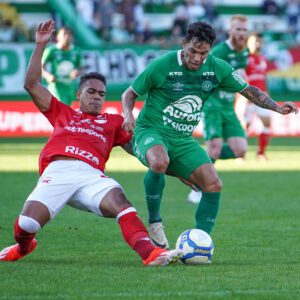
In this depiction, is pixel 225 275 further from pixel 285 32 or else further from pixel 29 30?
pixel 285 32

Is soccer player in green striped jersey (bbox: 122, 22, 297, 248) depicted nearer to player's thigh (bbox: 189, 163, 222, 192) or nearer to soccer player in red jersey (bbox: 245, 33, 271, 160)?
player's thigh (bbox: 189, 163, 222, 192)

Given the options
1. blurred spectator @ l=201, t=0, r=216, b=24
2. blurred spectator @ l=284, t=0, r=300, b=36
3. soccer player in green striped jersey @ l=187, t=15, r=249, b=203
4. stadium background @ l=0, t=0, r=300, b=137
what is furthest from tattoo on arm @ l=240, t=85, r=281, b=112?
blurred spectator @ l=284, t=0, r=300, b=36

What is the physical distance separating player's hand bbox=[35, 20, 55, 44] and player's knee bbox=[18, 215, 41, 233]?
56.2 inches

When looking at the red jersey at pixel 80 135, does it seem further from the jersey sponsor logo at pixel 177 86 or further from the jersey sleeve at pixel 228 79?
the jersey sleeve at pixel 228 79

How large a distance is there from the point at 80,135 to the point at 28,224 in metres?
0.97

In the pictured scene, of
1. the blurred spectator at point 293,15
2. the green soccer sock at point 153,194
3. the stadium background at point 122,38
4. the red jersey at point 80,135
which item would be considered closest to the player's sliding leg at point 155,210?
the green soccer sock at point 153,194

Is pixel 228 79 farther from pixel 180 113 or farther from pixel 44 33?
pixel 44 33

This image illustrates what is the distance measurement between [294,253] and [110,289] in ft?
7.78

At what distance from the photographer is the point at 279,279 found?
6793 mm

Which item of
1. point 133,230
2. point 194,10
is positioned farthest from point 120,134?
point 194,10

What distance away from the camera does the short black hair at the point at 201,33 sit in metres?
7.83

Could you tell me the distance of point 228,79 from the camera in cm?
845

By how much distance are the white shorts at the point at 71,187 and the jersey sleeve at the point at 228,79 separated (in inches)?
59.8

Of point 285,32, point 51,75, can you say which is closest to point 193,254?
point 51,75
